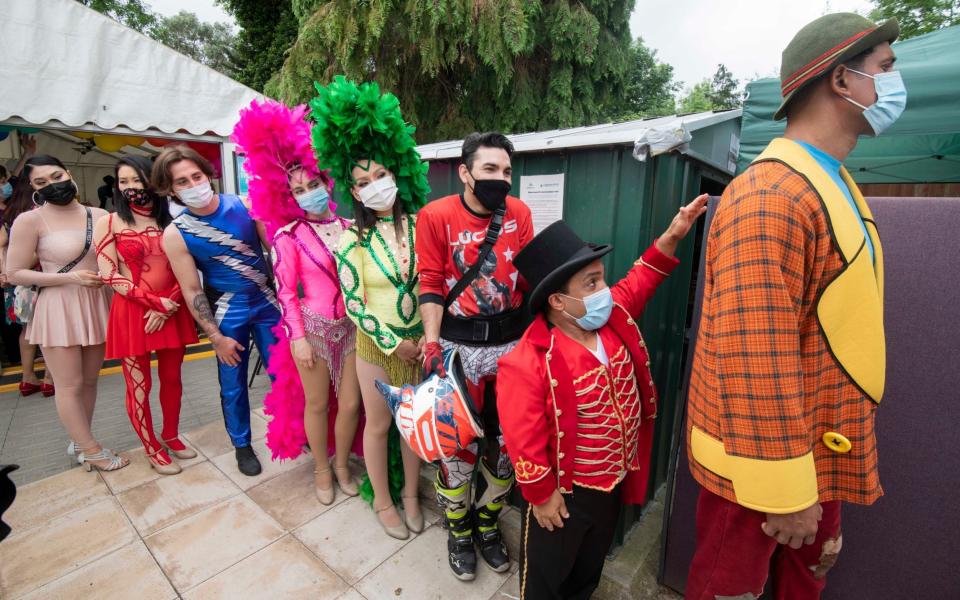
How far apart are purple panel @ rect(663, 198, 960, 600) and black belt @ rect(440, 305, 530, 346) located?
140 cm

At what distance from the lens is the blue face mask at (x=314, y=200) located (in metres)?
2.60

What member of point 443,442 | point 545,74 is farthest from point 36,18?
point 545,74

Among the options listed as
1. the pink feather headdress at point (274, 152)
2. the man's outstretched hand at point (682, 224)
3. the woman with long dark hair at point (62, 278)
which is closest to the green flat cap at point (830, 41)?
the man's outstretched hand at point (682, 224)

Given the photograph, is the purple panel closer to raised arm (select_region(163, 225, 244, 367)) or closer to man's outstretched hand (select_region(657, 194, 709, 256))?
man's outstretched hand (select_region(657, 194, 709, 256))

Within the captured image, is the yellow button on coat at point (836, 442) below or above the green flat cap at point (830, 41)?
below

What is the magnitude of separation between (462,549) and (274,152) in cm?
244

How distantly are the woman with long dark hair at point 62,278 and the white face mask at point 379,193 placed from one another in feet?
7.01

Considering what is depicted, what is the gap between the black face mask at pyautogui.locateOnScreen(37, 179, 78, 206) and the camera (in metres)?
2.87

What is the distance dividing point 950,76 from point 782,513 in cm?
371

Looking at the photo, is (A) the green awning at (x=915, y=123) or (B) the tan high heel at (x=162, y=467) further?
(B) the tan high heel at (x=162, y=467)

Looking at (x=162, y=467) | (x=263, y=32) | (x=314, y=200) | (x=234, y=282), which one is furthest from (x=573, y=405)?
(x=263, y=32)

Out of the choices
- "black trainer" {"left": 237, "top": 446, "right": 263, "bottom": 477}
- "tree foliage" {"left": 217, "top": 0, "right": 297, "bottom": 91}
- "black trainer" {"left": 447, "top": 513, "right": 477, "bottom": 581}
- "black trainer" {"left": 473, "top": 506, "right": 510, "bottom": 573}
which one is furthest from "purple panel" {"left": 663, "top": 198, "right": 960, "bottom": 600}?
"tree foliage" {"left": 217, "top": 0, "right": 297, "bottom": 91}

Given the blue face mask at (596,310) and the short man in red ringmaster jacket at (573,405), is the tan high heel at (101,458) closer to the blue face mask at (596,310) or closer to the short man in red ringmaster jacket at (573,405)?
the short man in red ringmaster jacket at (573,405)

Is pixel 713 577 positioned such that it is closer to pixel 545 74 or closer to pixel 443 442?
pixel 443 442
